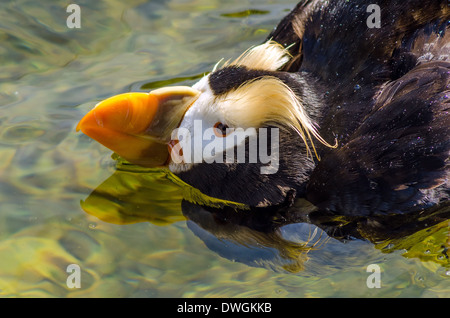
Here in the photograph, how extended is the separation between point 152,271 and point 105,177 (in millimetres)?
792

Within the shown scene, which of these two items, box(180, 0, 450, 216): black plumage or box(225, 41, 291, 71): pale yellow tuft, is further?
box(225, 41, 291, 71): pale yellow tuft

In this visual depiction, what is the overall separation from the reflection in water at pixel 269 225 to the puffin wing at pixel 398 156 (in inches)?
5.5

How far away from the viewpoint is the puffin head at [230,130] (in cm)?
308

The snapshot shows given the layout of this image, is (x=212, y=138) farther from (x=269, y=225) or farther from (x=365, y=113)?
(x=365, y=113)

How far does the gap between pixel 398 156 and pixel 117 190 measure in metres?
1.45

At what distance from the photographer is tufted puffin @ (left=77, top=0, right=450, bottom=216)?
115 inches

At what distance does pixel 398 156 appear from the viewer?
291cm

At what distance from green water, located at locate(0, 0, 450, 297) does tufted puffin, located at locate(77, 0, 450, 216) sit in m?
0.23

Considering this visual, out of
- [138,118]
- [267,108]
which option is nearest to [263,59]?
[267,108]
